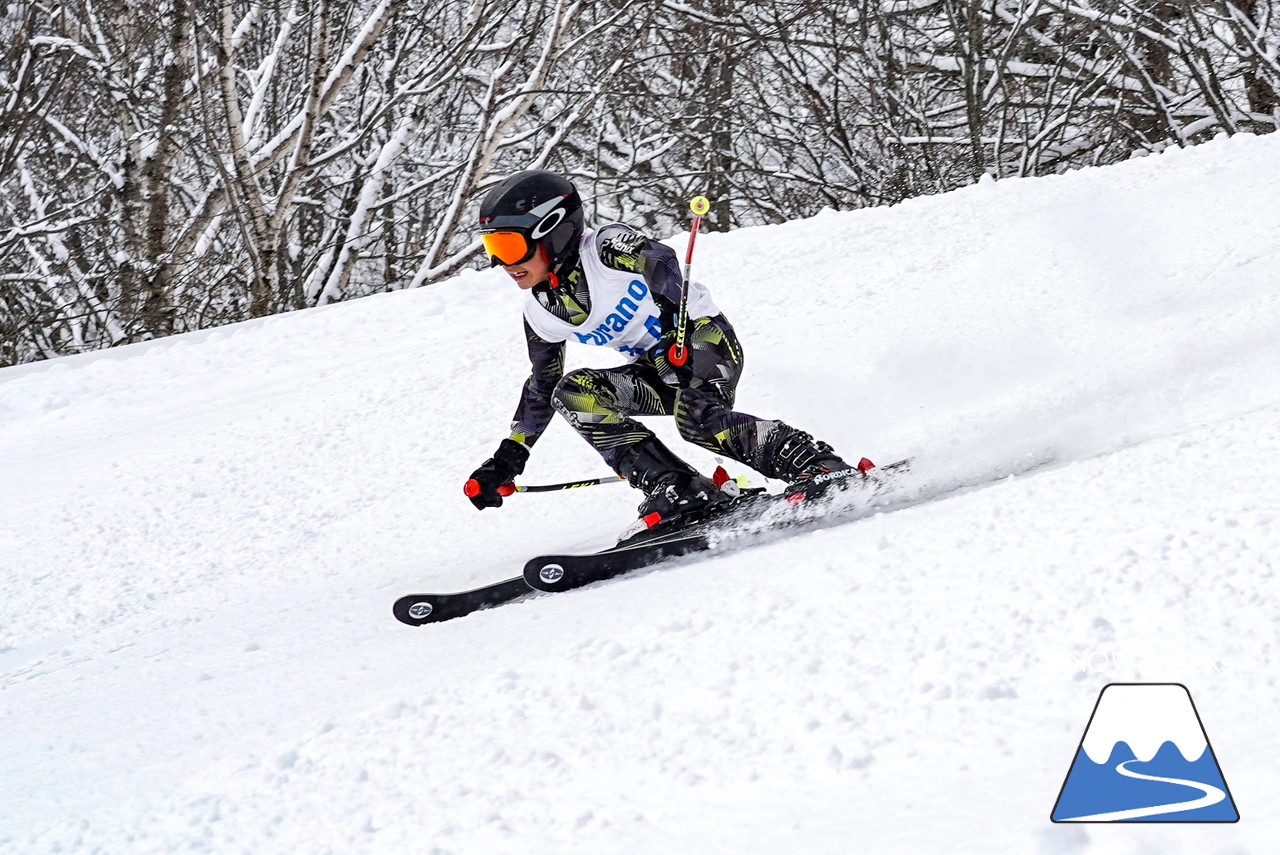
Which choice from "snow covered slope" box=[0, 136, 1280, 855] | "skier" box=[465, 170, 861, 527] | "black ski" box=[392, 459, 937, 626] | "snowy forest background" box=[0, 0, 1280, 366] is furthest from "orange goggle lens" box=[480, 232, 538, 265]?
"snowy forest background" box=[0, 0, 1280, 366]

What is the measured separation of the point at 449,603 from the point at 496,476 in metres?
0.51

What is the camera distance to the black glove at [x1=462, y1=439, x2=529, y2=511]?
3.78 metres

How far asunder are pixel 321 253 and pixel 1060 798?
11953mm

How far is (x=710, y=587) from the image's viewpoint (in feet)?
10.1

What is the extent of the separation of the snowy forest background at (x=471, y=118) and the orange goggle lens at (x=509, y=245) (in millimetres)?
6603

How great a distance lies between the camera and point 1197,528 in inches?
103

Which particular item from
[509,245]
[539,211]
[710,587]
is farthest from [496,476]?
[710,587]

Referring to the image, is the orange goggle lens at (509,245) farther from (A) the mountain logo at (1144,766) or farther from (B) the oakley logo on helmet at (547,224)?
(A) the mountain logo at (1144,766)

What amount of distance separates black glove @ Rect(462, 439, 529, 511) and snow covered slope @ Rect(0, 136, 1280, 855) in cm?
41

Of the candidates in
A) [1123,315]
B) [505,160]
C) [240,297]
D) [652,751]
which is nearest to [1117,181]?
[1123,315]

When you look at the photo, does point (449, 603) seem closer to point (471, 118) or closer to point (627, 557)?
point (627, 557)

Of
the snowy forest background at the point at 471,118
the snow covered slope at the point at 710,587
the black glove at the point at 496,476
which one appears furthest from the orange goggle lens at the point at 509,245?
the snowy forest background at the point at 471,118

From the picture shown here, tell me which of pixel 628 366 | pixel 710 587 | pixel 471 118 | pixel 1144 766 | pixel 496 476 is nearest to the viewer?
pixel 1144 766

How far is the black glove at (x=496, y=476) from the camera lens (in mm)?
3783
